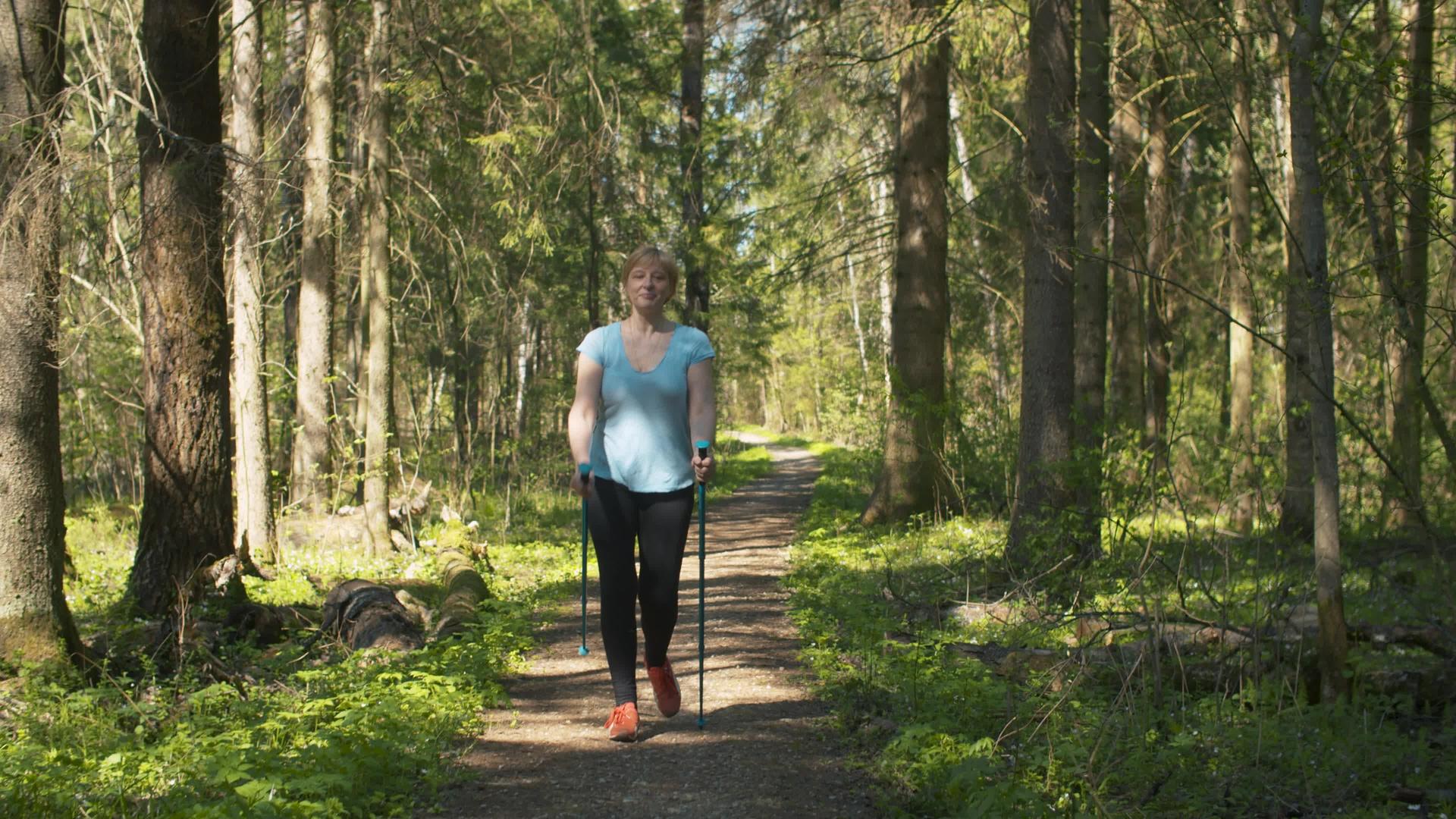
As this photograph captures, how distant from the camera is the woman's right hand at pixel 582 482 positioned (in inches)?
204

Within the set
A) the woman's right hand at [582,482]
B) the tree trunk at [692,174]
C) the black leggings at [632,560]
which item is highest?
the tree trunk at [692,174]

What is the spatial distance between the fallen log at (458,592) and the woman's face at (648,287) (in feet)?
12.1

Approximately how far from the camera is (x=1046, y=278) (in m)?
10.1

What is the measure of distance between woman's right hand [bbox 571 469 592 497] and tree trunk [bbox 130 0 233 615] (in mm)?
4367

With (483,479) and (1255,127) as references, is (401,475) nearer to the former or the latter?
(483,479)

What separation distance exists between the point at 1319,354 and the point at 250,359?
393 inches

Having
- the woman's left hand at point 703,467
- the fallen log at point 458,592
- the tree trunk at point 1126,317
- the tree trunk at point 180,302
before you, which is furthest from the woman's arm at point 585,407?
the tree trunk at point 1126,317

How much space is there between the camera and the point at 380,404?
1277 cm

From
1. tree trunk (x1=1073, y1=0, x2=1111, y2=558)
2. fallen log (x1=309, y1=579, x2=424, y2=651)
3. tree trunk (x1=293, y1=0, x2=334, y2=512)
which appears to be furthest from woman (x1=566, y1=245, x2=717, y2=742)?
tree trunk (x1=293, y1=0, x2=334, y2=512)

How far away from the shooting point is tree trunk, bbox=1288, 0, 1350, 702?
16.7 feet

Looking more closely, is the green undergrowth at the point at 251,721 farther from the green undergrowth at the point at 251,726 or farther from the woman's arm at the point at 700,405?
the woman's arm at the point at 700,405

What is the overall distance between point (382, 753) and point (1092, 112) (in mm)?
8313

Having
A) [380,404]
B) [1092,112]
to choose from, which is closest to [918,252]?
[1092,112]

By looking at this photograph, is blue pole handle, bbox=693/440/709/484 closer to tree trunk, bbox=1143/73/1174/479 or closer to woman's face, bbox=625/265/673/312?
woman's face, bbox=625/265/673/312
